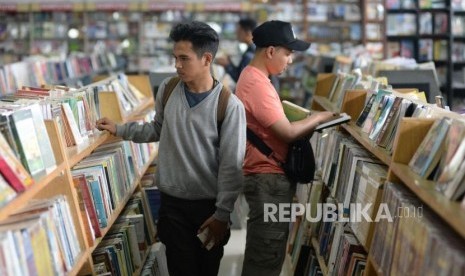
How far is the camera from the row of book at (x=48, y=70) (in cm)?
746

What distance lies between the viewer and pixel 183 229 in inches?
105

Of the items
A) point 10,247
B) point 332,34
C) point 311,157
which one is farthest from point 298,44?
point 332,34

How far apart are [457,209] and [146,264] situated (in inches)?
90.3

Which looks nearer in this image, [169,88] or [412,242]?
[412,242]

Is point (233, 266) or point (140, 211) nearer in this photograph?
point (140, 211)

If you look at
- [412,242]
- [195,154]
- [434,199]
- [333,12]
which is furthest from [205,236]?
[333,12]

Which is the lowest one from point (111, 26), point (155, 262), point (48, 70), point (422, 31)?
point (155, 262)

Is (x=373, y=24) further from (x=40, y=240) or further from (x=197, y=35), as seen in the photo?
(x=40, y=240)

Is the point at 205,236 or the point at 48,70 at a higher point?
the point at 48,70

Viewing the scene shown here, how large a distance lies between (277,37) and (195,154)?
0.77 meters

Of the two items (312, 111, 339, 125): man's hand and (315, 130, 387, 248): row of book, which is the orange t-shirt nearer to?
(312, 111, 339, 125): man's hand

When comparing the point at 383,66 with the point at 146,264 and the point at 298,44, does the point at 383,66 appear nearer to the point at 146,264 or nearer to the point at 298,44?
the point at 298,44

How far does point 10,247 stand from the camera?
1646 millimetres

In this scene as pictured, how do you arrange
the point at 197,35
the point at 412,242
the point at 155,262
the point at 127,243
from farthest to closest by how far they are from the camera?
the point at 155,262
the point at 127,243
the point at 197,35
the point at 412,242
